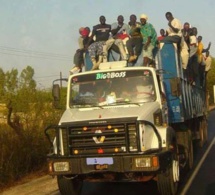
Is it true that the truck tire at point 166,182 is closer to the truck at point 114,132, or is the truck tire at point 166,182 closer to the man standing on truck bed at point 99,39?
the truck at point 114,132

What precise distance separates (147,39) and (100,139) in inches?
141

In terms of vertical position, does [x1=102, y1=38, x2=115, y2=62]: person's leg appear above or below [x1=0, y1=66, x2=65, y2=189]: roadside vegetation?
above

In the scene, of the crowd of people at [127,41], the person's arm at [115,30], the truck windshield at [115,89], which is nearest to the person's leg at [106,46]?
the crowd of people at [127,41]

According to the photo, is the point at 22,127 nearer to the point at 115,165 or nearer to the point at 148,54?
the point at 148,54

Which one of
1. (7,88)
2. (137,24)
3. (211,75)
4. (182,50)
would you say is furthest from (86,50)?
(211,75)

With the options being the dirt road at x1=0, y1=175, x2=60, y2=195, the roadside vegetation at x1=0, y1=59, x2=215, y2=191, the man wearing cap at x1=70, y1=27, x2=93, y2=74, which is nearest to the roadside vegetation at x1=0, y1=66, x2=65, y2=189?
the roadside vegetation at x1=0, y1=59, x2=215, y2=191

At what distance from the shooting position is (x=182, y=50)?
11508mm

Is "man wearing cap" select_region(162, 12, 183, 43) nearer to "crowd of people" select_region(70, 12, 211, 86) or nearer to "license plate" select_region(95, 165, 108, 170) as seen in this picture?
"crowd of people" select_region(70, 12, 211, 86)

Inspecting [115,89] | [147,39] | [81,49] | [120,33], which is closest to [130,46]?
[147,39]

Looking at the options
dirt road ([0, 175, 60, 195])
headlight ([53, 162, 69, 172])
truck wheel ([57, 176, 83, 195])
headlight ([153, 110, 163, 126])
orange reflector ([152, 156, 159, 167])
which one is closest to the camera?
orange reflector ([152, 156, 159, 167])

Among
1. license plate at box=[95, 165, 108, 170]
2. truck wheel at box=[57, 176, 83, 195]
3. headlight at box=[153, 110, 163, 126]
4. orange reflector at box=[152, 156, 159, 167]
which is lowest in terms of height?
truck wheel at box=[57, 176, 83, 195]

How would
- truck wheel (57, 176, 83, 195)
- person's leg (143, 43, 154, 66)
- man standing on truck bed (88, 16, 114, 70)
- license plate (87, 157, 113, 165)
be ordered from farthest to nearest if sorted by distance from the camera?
man standing on truck bed (88, 16, 114, 70) < person's leg (143, 43, 154, 66) < truck wheel (57, 176, 83, 195) < license plate (87, 157, 113, 165)

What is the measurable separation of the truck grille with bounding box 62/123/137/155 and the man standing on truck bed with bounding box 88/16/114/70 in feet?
9.20

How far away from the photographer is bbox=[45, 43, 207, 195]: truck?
723 cm
